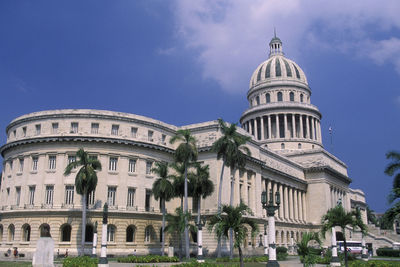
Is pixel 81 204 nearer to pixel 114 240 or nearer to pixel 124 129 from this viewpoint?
pixel 114 240

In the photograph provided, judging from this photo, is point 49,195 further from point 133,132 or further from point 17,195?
point 133,132

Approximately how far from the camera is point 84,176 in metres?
49.0

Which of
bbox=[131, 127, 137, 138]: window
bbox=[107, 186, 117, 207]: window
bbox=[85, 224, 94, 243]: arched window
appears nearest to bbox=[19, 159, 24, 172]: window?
bbox=[107, 186, 117, 207]: window

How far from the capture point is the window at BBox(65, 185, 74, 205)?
5344 centimetres

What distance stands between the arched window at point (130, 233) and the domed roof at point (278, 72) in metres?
64.7

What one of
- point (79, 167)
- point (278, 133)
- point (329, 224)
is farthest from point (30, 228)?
point (278, 133)

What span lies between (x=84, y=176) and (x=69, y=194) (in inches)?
256

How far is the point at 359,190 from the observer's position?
468ft

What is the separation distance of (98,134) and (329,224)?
33.0 meters

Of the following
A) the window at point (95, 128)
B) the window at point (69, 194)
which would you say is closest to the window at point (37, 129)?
the window at point (95, 128)

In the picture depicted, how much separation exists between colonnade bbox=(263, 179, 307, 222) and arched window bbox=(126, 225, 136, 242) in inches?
1176

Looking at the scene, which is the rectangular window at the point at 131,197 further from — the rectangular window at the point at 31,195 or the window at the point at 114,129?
the rectangular window at the point at 31,195

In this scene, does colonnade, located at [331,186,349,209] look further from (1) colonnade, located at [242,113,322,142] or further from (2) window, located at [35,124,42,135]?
(2) window, located at [35,124,42,135]

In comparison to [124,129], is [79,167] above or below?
below
